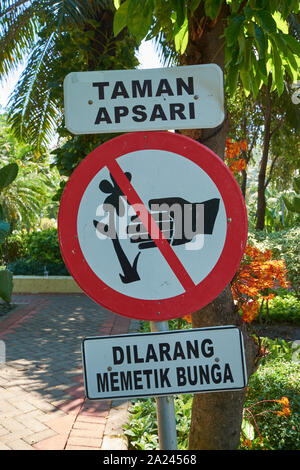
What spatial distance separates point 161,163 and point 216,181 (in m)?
0.22

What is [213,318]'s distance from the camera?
8.67 feet

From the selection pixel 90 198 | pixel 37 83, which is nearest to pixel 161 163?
pixel 90 198

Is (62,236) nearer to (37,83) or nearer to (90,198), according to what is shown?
(90,198)

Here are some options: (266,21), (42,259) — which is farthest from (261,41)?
(42,259)

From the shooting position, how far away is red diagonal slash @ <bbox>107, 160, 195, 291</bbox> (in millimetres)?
1671

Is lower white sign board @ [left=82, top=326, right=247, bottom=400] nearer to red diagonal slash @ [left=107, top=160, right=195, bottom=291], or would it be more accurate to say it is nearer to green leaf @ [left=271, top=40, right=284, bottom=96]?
red diagonal slash @ [left=107, top=160, right=195, bottom=291]

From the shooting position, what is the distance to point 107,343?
1.67 m

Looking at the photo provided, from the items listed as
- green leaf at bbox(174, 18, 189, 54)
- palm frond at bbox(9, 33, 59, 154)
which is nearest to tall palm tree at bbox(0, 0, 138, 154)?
palm frond at bbox(9, 33, 59, 154)

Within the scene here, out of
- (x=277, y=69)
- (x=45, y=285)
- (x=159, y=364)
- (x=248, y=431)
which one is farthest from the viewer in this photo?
(x=45, y=285)

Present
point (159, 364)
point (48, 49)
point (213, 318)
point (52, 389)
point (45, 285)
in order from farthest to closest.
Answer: point (45, 285) < point (48, 49) < point (52, 389) < point (213, 318) < point (159, 364)

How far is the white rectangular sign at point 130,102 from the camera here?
69.7 inches

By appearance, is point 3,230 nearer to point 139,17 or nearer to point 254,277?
point 139,17

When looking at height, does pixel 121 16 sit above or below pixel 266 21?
above

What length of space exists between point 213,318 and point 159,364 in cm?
103
